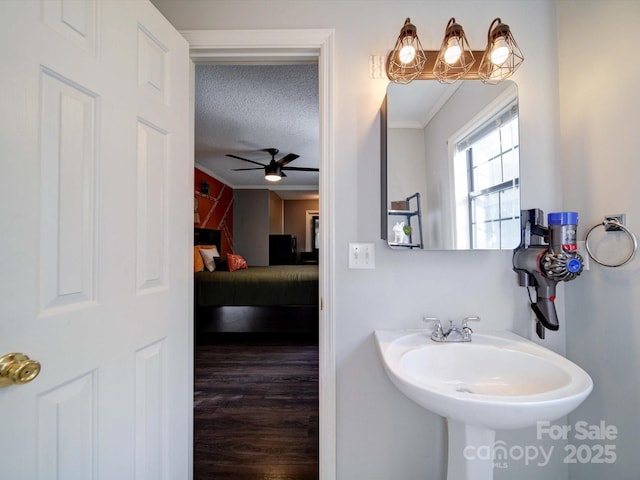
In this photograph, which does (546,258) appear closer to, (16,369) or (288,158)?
(16,369)

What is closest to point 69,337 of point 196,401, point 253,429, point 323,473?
point 323,473

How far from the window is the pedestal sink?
0.43m

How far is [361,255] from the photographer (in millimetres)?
1202

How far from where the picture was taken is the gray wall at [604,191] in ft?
3.16

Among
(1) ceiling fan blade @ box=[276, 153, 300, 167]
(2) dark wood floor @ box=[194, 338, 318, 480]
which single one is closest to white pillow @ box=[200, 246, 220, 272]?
(2) dark wood floor @ box=[194, 338, 318, 480]

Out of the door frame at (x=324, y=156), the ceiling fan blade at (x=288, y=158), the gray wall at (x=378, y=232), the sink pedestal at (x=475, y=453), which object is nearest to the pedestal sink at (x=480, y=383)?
the sink pedestal at (x=475, y=453)

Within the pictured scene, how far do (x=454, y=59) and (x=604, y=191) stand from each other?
796 millimetres

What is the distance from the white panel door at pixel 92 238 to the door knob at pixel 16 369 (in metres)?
0.02

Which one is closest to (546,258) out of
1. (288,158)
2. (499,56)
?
(499,56)

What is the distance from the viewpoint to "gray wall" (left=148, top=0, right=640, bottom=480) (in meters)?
1.19

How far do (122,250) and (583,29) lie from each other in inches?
77.8

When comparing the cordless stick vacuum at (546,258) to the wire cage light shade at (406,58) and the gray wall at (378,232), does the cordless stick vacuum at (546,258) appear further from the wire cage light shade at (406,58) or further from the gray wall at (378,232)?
the wire cage light shade at (406,58)

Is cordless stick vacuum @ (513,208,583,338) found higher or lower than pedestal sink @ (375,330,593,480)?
higher

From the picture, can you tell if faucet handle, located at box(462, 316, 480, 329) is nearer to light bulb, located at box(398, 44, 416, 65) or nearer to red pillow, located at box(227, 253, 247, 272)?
light bulb, located at box(398, 44, 416, 65)
